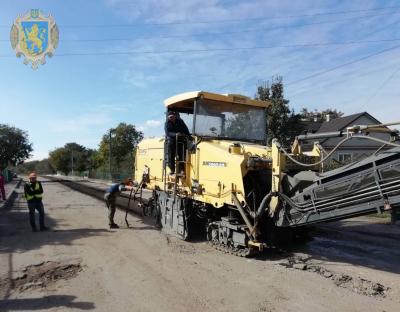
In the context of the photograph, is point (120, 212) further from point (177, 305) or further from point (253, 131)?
point (177, 305)

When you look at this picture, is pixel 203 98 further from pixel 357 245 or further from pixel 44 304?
pixel 44 304

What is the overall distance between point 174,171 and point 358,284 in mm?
4979

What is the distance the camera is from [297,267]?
7375mm

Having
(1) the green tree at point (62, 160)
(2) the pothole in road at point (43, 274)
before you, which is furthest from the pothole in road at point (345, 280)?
(1) the green tree at point (62, 160)

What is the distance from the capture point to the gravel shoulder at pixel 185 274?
5.72m

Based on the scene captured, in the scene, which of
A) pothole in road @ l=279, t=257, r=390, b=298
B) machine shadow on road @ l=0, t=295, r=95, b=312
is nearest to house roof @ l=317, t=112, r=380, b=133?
pothole in road @ l=279, t=257, r=390, b=298

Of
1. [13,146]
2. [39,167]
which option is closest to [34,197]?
[13,146]

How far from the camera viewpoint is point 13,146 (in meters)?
71.1

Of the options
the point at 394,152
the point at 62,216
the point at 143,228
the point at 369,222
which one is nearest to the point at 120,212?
the point at 62,216

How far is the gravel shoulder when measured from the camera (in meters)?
5.72

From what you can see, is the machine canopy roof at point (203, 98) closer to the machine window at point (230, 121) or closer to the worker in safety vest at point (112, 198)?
the machine window at point (230, 121)

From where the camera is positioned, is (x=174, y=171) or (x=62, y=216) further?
(x=62, y=216)

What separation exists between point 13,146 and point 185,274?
233 feet

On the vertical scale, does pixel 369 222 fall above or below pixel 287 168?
below
